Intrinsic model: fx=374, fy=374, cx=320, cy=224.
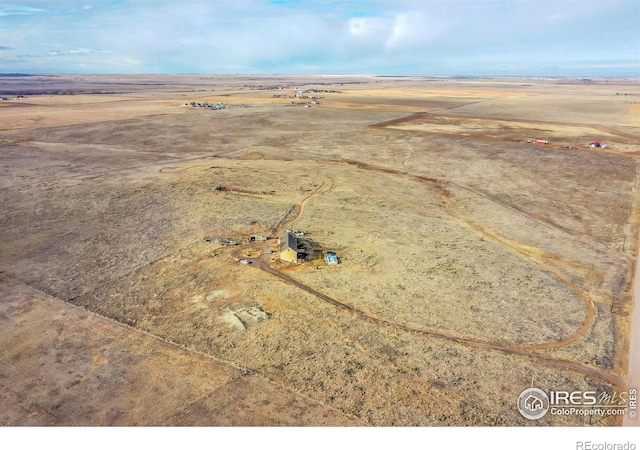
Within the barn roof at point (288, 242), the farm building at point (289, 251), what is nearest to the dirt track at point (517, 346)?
the farm building at point (289, 251)

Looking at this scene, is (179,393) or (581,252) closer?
(179,393)

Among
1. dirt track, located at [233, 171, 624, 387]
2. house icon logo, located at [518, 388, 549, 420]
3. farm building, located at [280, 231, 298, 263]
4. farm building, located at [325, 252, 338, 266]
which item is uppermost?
farm building, located at [280, 231, 298, 263]

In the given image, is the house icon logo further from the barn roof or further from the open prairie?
the barn roof

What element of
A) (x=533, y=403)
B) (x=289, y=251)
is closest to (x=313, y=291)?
(x=289, y=251)

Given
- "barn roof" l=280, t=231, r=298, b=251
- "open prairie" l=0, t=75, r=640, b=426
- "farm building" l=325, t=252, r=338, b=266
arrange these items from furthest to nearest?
"barn roof" l=280, t=231, r=298, b=251 → "farm building" l=325, t=252, r=338, b=266 → "open prairie" l=0, t=75, r=640, b=426

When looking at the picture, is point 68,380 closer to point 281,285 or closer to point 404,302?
point 281,285

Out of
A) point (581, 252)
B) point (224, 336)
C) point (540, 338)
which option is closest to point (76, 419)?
point (224, 336)

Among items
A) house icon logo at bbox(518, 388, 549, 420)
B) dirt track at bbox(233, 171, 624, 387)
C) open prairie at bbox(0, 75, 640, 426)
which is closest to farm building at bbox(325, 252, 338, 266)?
open prairie at bbox(0, 75, 640, 426)
